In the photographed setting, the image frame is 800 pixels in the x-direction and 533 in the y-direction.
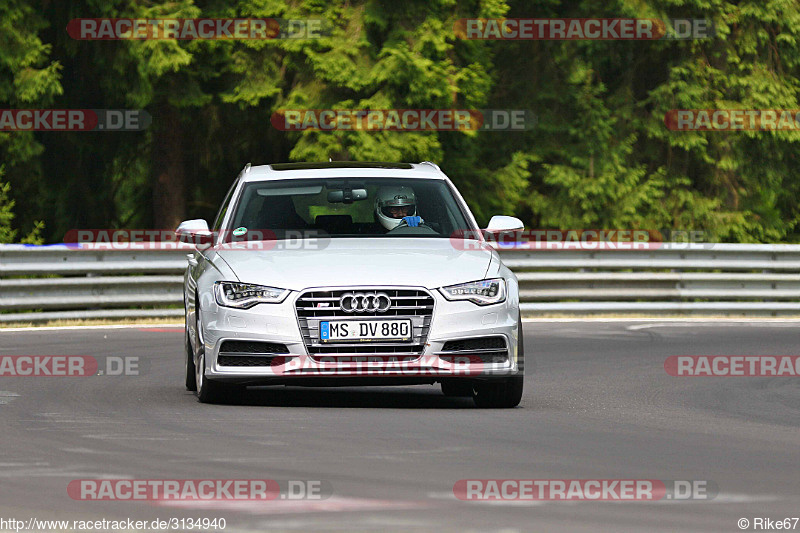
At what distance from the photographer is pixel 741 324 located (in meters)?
21.7

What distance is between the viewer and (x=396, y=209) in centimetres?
1238

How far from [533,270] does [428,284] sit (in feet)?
40.1

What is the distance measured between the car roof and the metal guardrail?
7703 millimetres

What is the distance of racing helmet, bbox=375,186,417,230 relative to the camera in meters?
12.3

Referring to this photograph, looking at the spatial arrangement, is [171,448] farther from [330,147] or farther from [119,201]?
[119,201]

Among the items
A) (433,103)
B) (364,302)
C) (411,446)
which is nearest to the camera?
(411,446)

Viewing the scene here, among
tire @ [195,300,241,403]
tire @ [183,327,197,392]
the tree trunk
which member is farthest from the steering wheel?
the tree trunk

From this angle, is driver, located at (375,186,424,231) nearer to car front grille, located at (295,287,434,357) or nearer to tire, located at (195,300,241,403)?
car front grille, located at (295,287,434,357)

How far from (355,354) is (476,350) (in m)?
0.79

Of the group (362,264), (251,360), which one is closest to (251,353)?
(251,360)

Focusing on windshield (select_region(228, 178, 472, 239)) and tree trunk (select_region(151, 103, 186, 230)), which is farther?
tree trunk (select_region(151, 103, 186, 230))

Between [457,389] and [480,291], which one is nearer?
[480,291]

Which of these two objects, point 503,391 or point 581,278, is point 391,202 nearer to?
point 503,391

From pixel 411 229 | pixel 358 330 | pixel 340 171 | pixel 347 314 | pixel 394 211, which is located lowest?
pixel 358 330
